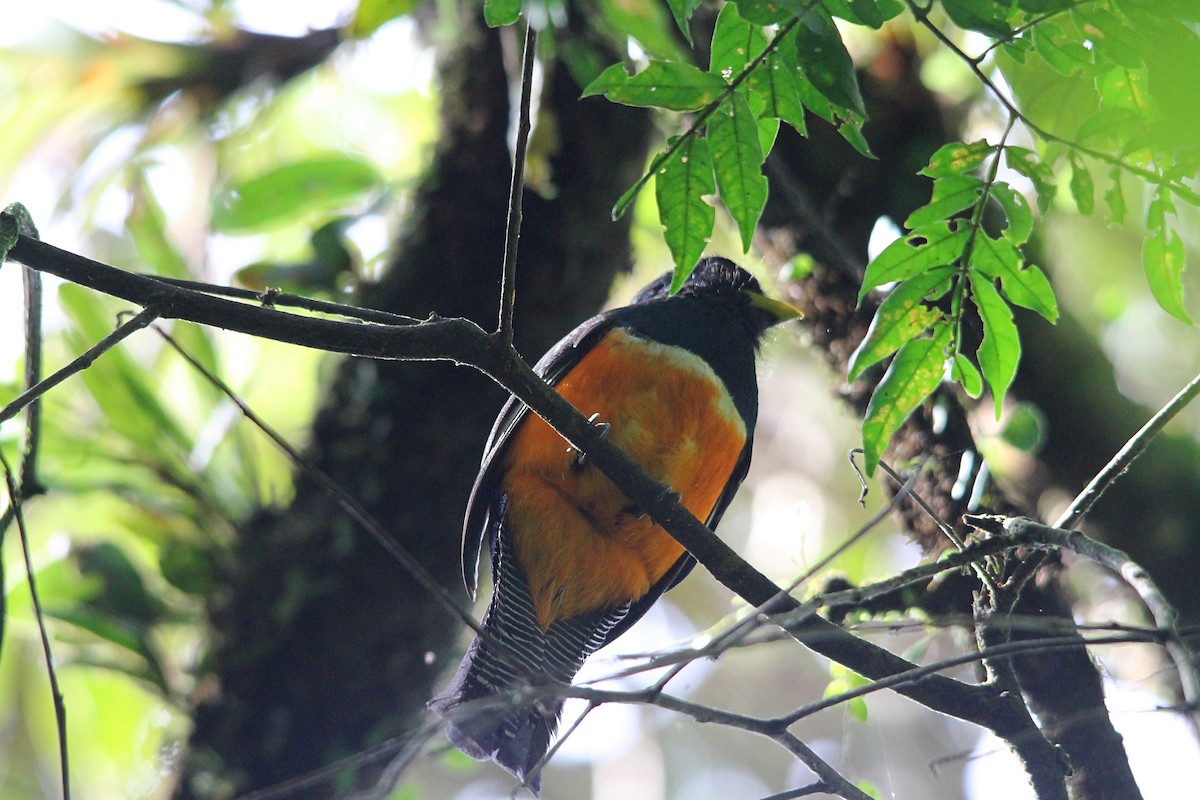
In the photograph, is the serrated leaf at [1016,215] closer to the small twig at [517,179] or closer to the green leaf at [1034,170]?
the green leaf at [1034,170]

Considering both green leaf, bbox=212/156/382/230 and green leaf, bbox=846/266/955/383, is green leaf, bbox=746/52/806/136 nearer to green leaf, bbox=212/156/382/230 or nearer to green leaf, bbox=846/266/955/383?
green leaf, bbox=846/266/955/383

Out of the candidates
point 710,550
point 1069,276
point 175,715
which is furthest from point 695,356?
point 1069,276

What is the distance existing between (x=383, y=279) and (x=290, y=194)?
720 millimetres

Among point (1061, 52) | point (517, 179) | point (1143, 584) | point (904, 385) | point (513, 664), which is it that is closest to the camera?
point (1143, 584)

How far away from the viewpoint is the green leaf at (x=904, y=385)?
1711mm

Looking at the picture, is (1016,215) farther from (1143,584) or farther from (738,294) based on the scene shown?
(738,294)

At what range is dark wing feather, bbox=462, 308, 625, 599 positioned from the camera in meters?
2.87

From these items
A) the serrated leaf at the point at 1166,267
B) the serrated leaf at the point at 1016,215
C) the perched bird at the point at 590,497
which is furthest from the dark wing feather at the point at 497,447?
the serrated leaf at the point at 1166,267

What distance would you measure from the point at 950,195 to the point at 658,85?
503mm

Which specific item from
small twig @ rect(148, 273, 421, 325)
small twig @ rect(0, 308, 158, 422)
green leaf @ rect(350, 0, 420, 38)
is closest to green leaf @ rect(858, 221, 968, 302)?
small twig @ rect(148, 273, 421, 325)

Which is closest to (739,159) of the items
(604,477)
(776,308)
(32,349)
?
(32,349)

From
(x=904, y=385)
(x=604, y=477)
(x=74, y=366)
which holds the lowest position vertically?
(x=74, y=366)

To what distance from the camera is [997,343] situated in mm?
1751

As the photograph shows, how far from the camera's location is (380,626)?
3633 mm
